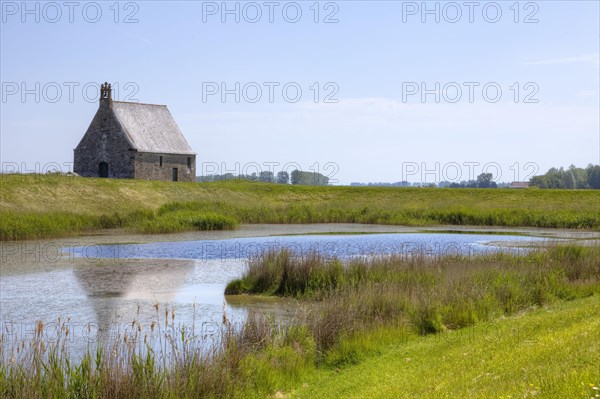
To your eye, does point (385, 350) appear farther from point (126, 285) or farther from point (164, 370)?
point (126, 285)

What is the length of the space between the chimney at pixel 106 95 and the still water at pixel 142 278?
26266 mm

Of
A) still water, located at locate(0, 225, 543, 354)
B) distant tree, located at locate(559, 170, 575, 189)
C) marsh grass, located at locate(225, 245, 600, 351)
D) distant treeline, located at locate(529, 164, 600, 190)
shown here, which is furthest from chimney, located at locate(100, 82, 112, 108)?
distant tree, located at locate(559, 170, 575, 189)

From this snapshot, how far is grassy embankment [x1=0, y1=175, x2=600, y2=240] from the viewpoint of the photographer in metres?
36.3

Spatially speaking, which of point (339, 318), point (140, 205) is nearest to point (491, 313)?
point (339, 318)

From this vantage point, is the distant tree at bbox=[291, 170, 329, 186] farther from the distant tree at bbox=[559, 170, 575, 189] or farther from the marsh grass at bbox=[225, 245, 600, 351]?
the marsh grass at bbox=[225, 245, 600, 351]

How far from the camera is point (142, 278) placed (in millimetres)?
20547

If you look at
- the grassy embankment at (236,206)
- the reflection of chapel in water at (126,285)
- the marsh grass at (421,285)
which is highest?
the grassy embankment at (236,206)

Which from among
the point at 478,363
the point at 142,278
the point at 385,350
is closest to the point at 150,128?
the point at 142,278

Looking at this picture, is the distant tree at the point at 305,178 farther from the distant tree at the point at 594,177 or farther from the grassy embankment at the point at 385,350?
the grassy embankment at the point at 385,350

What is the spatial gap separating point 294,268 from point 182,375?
9.08m

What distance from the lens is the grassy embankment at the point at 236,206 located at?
1431 inches

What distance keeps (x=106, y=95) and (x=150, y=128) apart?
463cm

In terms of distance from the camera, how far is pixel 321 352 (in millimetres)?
11297

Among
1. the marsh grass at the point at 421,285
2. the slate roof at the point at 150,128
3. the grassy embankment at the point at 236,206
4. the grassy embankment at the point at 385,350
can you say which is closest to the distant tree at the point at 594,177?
the grassy embankment at the point at 236,206
